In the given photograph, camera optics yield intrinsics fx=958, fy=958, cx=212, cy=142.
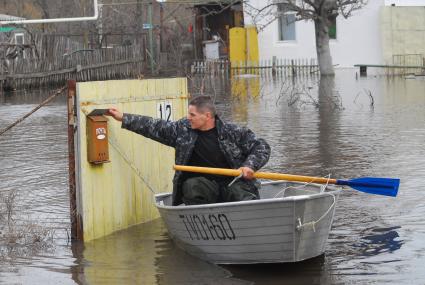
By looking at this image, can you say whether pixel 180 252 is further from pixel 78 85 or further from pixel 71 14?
pixel 71 14

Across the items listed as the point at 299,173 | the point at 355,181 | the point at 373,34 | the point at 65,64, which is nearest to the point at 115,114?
the point at 355,181

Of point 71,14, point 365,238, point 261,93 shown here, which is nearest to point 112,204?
point 365,238

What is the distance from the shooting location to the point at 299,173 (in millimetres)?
12617

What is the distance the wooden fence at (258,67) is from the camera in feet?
137

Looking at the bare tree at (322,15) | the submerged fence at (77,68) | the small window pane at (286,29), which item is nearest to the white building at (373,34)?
the small window pane at (286,29)

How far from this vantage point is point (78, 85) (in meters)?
8.84

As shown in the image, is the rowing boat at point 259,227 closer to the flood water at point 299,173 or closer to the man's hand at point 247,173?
the flood water at point 299,173

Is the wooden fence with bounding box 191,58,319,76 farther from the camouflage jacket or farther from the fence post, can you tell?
the camouflage jacket

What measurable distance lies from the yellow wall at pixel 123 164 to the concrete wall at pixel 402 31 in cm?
3351

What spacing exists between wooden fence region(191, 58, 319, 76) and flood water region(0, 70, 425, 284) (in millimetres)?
17414

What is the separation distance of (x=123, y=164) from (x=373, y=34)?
35.0 metres

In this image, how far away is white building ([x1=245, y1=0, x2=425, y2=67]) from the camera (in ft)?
140

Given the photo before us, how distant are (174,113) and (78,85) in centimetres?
165

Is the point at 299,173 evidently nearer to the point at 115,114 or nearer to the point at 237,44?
the point at 115,114
